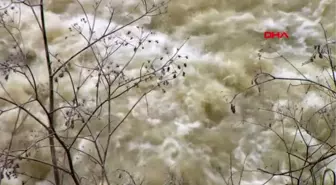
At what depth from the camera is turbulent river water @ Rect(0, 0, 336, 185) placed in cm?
304

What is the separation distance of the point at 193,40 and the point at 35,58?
1056mm

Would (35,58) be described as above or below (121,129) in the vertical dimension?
above

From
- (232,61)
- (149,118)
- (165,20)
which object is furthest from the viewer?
(165,20)

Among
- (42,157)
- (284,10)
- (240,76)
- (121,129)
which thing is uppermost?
(284,10)

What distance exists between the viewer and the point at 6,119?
3.11 metres

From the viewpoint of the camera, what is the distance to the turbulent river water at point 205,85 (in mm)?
3037

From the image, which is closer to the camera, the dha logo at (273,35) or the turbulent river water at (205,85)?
the turbulent river water at (205,85)

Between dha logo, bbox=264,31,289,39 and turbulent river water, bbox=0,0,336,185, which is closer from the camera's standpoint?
turbulent river water, bbox=0,0,336,185

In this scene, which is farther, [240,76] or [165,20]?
[165,20]

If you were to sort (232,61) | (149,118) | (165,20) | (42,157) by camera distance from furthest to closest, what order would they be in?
(165,20), (232,61), (149,118), (42,157)

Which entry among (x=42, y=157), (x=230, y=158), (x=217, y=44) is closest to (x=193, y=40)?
(x=217, y=44)

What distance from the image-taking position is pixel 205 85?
131 inches

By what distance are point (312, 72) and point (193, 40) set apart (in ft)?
2.66

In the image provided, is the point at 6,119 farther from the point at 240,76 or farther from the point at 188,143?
the point at 240,76
